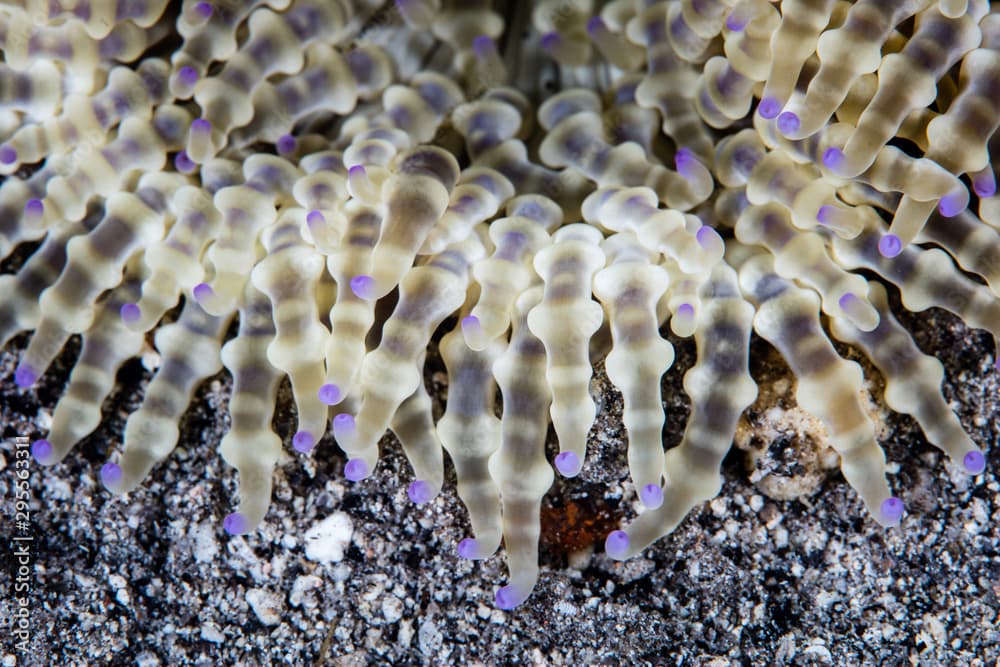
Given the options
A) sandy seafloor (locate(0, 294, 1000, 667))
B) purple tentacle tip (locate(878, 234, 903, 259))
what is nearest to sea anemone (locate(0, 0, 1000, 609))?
purple tentacle tip (locate(878, 234, 903, 259))

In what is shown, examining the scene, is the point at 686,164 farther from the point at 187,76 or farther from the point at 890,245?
the point at 187,76

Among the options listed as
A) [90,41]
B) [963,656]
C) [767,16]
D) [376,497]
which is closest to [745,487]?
[963,656]

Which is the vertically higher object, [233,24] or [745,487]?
[233,24]

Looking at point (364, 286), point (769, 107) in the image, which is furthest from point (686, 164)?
point (364, 286)

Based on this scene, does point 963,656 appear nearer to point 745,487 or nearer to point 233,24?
point 745,487

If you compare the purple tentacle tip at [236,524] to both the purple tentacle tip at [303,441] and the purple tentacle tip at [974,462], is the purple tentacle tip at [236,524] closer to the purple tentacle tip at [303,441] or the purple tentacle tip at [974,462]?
the purple tentacle tip at [303,441]
